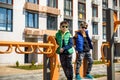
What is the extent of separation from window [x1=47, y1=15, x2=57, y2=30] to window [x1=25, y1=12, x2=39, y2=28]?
202 centimetres

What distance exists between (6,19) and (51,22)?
7.33m

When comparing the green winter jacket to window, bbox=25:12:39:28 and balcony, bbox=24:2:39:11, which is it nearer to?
balcony, bbox=24:2:39:11

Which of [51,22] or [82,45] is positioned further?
[51,22]

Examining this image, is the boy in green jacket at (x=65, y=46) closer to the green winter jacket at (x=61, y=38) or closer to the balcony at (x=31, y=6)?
the green winter jacket at (x=61, y=38)

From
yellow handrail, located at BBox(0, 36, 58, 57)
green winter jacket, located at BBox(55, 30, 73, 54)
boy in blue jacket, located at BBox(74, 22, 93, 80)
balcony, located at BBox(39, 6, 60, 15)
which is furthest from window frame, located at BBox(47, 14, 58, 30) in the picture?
yellow handrail, located at BBox(0, 36, 58, 57)

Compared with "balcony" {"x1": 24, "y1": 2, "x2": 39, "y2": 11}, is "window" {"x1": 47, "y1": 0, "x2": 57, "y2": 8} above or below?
above

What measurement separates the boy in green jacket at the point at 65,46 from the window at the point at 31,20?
25.9m

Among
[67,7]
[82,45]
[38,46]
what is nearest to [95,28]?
[67,7]

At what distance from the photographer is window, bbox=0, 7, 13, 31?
2877 centimetres

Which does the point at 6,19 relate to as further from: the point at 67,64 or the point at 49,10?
the point at 67,64

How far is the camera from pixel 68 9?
125 ft

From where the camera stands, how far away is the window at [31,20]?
31909 mm

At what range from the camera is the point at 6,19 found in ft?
96.4

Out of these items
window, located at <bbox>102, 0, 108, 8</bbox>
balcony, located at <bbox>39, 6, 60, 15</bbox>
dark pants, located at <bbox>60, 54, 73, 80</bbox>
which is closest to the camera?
dark pants, located at <bbox>60, 54, 73, 80</bbox>
